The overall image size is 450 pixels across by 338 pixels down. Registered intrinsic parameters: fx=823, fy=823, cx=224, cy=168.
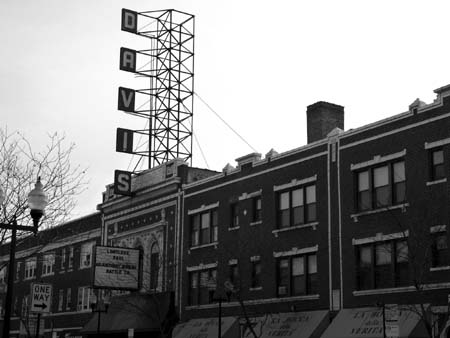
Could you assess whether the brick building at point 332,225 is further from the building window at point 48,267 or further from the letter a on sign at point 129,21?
the building window at point 48,267

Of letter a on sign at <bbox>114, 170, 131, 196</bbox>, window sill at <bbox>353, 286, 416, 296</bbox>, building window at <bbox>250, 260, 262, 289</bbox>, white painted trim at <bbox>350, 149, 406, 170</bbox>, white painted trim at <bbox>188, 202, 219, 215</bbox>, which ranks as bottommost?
window sill at <bbox>353, 286, 416, 296</bbox>

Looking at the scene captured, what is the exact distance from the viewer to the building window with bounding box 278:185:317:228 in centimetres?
3638

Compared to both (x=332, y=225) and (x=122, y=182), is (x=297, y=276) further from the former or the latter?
(x=122, y=182)

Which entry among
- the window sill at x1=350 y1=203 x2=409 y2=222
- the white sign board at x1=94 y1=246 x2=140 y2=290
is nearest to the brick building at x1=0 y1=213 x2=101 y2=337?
the white sign board at x1=94 y1=246 x2=140 y2=290

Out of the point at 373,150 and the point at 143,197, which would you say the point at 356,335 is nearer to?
the point at 373,150

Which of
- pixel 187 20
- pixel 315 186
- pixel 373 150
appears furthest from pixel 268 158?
pixel 187 20

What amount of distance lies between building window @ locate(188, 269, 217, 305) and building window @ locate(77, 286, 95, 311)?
12854 millimetres

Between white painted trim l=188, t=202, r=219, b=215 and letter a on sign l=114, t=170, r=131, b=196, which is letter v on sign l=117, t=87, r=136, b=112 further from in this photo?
white painted trim l=188, t=202, r=219, b=215

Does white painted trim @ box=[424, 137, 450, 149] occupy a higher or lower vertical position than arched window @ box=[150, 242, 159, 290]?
higher

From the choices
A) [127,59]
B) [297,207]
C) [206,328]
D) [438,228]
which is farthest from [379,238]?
[127,59]

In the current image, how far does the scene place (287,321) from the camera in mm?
35375

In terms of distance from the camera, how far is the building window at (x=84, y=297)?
54.5 metres

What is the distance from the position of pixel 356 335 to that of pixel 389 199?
546 centimetres

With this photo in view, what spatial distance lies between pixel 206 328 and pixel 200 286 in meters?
3.25
